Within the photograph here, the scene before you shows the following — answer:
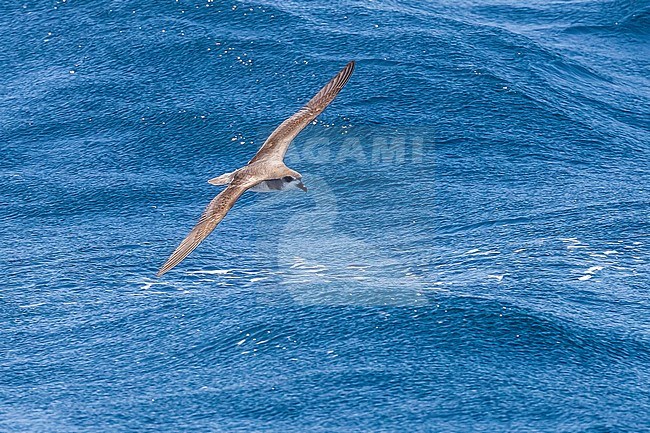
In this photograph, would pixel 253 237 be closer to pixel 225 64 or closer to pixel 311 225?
pixel 311 225

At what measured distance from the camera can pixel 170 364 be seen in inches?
727

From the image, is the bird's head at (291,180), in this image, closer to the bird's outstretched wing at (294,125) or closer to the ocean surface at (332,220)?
the bird's outstretched wing at (294,125)

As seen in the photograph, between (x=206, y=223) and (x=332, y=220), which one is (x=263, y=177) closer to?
(x=206, y=223)

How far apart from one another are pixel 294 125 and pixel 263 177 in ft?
6.03

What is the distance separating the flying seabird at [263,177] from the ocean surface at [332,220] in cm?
280

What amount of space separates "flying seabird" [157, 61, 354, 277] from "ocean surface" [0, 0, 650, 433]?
2.80 m

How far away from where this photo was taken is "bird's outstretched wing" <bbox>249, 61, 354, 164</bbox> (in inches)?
760

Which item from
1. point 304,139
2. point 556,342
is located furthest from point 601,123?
point 556,342

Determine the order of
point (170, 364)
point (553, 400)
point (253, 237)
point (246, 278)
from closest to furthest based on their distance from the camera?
point (553, 400), point (170, 364), point (246, 278), point (253, 237)

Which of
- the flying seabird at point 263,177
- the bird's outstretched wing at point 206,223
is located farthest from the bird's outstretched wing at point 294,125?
the bird's outstretched wing at point 206,223

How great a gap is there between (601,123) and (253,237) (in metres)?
10.2

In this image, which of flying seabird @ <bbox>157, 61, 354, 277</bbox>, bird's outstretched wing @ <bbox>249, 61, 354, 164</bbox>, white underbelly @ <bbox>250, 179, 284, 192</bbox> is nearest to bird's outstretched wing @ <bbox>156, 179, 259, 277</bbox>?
flying seabird @ <bbox>157, 61, 354, 277</bbox>

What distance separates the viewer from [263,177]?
18.2 meters

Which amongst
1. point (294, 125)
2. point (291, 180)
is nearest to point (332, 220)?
point (294, 125)
